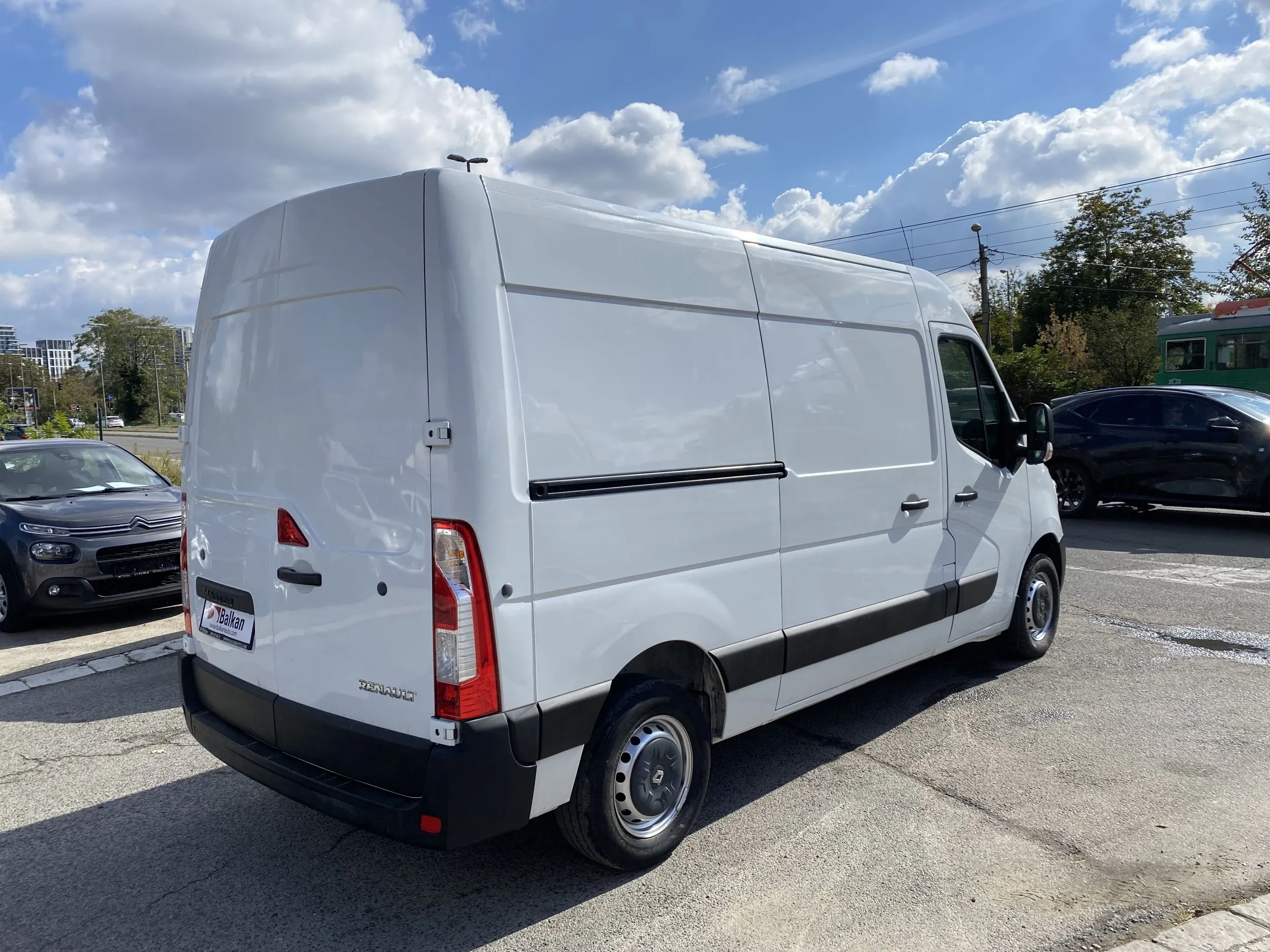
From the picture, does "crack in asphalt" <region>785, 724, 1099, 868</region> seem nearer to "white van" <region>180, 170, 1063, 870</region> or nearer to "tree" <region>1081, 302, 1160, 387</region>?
"white van" <region>180, 170, 1063, 870</region>

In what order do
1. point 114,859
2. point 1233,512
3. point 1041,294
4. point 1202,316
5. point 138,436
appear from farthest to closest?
point 138,436, point 1041,294, point 1202,316, point 1233,512, point 114,859

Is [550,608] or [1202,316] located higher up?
[1202,316]

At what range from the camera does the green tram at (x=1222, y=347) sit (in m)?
20.2

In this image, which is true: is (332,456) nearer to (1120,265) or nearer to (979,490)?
(979,490)

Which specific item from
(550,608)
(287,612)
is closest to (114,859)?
(287,612)

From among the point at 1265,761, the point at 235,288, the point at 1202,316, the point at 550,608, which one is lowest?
the point at 1265,761

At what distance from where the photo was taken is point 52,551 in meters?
7.34

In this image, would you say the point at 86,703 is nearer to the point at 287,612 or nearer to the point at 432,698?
the point at 287,612

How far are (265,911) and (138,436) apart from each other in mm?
62226

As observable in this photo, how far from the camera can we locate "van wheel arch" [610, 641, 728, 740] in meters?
3.47

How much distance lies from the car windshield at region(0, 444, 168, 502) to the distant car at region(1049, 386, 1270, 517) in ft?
36.4

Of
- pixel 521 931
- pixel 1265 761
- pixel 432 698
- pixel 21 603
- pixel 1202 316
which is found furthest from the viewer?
pixel 1202 316

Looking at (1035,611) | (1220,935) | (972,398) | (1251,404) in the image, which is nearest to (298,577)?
(1220,935)

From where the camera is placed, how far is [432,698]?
9.41ft
